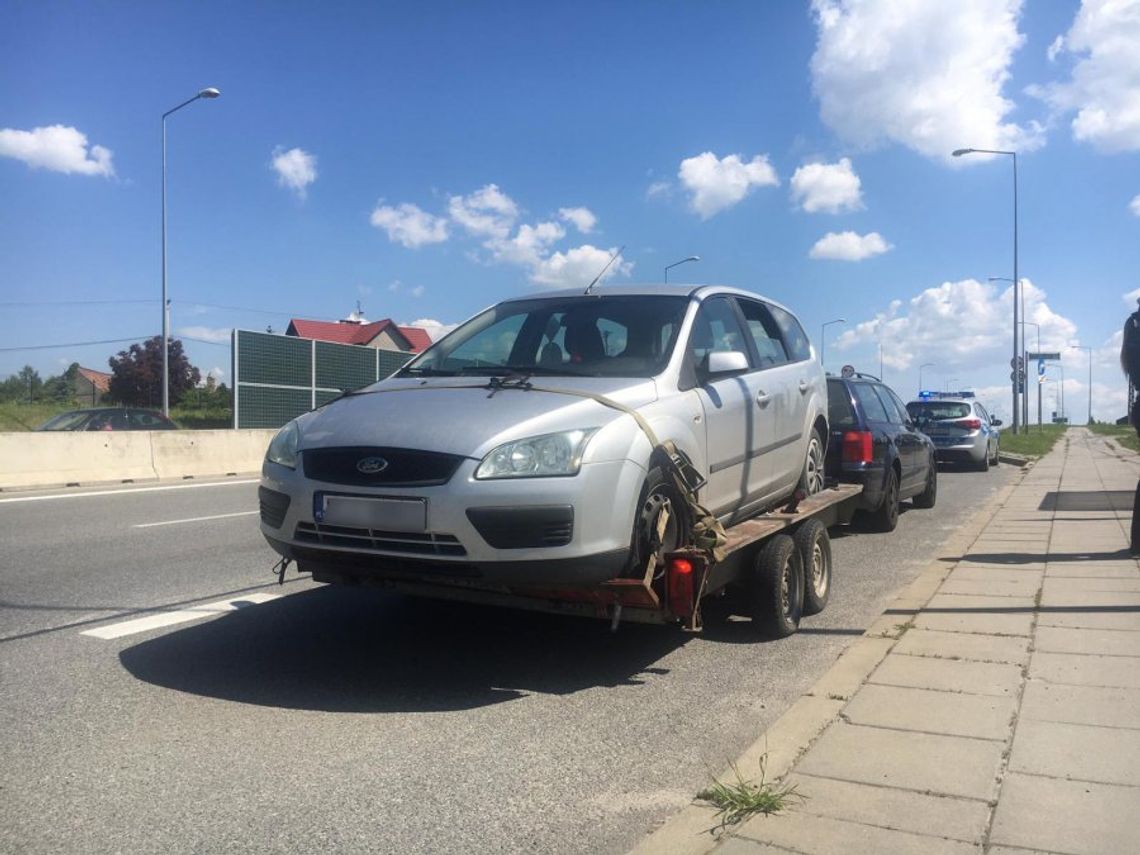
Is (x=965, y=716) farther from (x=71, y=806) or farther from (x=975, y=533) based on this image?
(x=975, y=533)

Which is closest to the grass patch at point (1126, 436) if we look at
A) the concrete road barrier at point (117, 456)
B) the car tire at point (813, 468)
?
the car tire at point (813, 468)

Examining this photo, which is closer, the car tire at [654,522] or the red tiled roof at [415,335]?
the car tire at [654,522]

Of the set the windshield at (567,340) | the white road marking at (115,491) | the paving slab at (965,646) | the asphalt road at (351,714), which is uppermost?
the windshield at (567,340)

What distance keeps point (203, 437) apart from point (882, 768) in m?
17.1

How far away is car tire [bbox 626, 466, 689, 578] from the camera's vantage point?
4223 mm

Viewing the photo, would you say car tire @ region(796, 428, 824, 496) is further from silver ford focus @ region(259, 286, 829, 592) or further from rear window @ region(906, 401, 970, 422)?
rear window @ region(906, 401, 970, 422)

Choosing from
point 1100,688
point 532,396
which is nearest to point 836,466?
point 1100,688

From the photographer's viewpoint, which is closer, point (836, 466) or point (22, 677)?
point (22, 677)

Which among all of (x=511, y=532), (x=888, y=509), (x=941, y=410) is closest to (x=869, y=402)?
(x=888, y=509)

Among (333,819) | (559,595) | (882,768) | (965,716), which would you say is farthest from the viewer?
(559,595)

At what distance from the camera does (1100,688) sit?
4277 millimetres

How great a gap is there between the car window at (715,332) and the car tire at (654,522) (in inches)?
38.5

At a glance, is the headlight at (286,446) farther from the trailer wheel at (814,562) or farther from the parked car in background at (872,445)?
the parked car in background at (872,445)

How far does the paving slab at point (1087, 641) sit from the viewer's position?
16.2 ft
